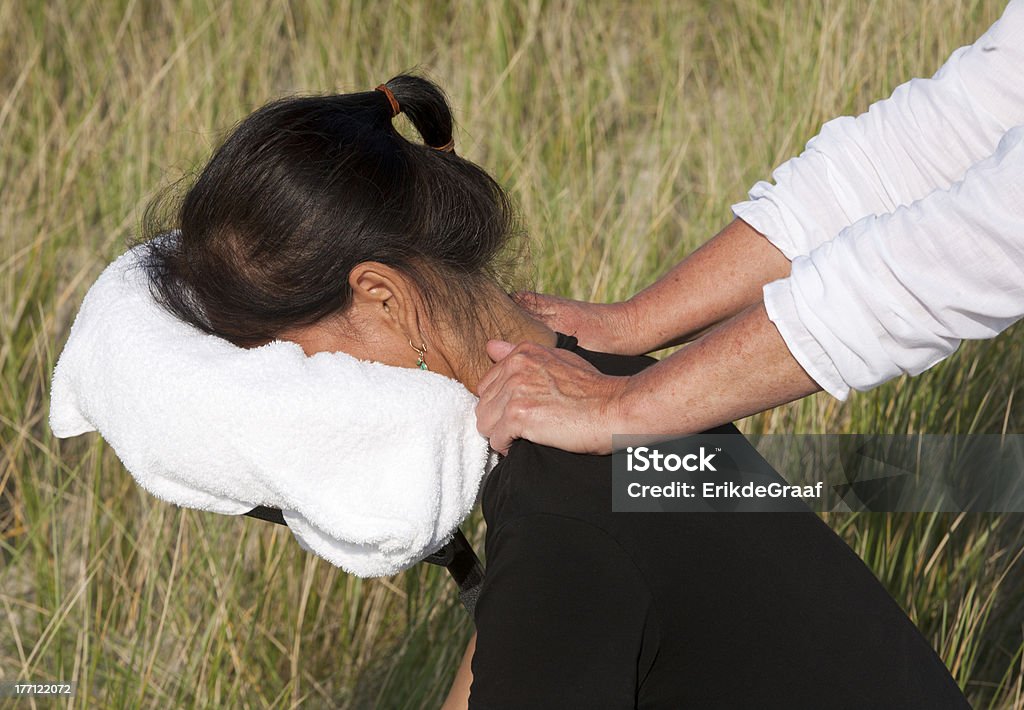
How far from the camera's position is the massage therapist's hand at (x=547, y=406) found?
1.32 m

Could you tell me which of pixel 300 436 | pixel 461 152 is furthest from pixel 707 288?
pixel 461 152

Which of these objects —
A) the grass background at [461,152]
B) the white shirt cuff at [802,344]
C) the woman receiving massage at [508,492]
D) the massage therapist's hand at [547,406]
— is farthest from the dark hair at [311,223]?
the grass background at [461,152]

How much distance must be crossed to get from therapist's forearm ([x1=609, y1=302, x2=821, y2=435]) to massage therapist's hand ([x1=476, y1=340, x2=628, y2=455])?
0.08 feet

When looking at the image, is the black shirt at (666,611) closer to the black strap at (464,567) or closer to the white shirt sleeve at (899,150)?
the black strap at (464,567)

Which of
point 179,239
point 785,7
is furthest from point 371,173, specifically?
point 785,7

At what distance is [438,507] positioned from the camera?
128cm

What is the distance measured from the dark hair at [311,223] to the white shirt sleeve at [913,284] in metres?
0.45

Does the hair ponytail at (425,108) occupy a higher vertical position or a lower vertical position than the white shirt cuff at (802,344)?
higher

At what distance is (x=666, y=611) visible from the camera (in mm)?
1203

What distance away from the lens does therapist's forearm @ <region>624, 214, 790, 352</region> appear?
1.86 m

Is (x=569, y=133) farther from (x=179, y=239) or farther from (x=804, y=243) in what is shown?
(x=179, y=239)

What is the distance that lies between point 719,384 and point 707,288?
1.85 ft

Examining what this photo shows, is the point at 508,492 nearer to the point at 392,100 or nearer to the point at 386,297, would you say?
the point at 386,297

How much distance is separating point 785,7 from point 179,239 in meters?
2.89
